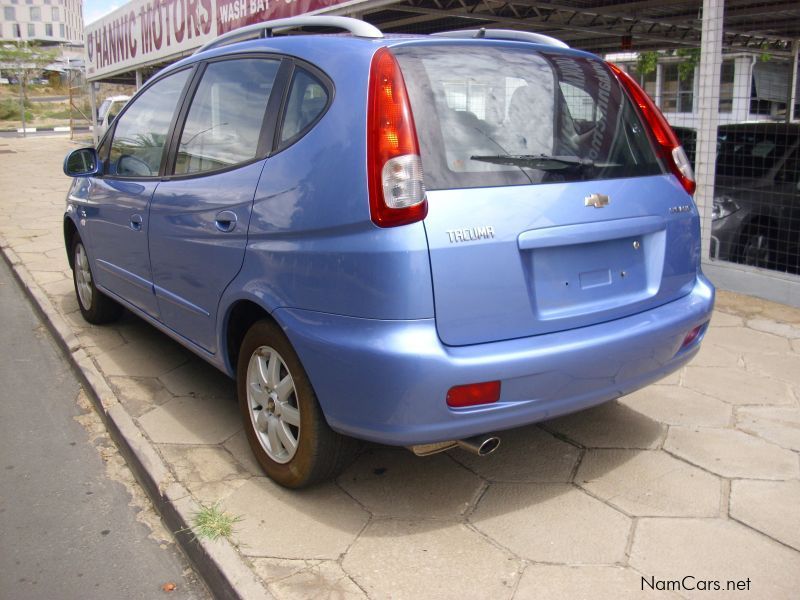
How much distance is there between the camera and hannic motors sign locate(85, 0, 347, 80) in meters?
10.8

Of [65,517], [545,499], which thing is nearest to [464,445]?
[545,499]

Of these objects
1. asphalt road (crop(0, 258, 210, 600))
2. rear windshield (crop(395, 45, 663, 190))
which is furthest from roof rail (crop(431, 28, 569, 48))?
asphalt road (crop(0, 258, 210, 600))

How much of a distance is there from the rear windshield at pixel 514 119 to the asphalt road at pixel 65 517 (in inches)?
68.9

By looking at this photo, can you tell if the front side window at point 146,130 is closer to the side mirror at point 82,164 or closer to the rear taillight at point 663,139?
the side mirror at point 82,164

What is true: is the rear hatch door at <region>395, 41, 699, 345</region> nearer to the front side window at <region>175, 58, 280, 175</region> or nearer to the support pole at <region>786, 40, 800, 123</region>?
the front side window at <region>175, 58, 280, 175</region>

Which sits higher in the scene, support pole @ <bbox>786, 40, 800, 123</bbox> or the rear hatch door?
support pole @ <bbox>786, 40, 800, 123</bbox>

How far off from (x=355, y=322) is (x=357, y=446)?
2.19ft

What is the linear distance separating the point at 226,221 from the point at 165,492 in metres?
1.14

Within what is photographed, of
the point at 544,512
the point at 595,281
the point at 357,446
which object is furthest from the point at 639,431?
the point at 357,446

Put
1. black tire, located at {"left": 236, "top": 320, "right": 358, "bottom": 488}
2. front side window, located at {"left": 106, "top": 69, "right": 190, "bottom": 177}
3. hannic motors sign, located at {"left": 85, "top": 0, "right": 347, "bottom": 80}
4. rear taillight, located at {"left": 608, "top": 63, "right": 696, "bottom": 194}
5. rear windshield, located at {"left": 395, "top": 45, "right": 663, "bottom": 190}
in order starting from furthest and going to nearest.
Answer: hannic motors sign, located at {"left": 85, "top": 0, "right": 347, "bottom": 80} → front side window, located at {"left": 106, "top": 69, "right": 190, "bottom": 177} → rear taillight, located at {"left": 608, "top": 63, "right": 696, "bottom": 194} → black tire, located at {"left": 236, "top": 320, "right": 358, "bottom": 488} → rear windshield, located at {"left": 395, "top": 45, "right": 663, "bottom": 190}

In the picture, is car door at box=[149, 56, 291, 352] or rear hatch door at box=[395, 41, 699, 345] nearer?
rear hatch door at box=[395, 41, 699, 345]

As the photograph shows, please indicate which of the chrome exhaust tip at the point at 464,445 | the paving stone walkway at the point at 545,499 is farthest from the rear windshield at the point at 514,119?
the paving stone walkway at the point at 545,499
